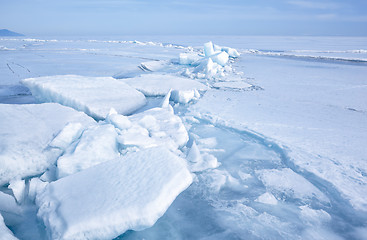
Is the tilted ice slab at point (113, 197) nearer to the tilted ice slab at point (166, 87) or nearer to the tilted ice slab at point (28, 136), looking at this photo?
the tilted ice slab at point (28, 136)

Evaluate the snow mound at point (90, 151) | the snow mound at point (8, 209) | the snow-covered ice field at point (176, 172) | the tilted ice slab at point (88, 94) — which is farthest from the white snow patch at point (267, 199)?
the tilted ice slab at point (88, 94)

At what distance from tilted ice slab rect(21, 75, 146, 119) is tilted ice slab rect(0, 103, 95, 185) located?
0.60 meters

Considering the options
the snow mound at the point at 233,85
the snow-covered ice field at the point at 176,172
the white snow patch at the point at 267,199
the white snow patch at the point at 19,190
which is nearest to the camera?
the snow-covered ice field at the point at 176,172

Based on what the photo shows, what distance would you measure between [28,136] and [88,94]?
1578 mm

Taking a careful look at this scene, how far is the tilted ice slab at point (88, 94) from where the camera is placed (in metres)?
3.40

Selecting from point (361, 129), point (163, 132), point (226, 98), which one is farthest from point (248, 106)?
point (163, 132)

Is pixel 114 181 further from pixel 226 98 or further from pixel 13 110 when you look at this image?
pixel 226 98

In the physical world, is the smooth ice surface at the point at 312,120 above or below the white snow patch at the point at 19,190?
above

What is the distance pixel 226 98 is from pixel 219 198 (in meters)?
3.00

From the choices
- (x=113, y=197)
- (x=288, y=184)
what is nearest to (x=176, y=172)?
(x=113, y=197)

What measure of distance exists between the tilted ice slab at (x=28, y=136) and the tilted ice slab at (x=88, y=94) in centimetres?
60

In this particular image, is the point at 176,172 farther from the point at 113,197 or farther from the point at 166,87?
the point at 166,87

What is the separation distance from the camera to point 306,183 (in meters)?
1.98

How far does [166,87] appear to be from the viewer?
4957 millimetres
